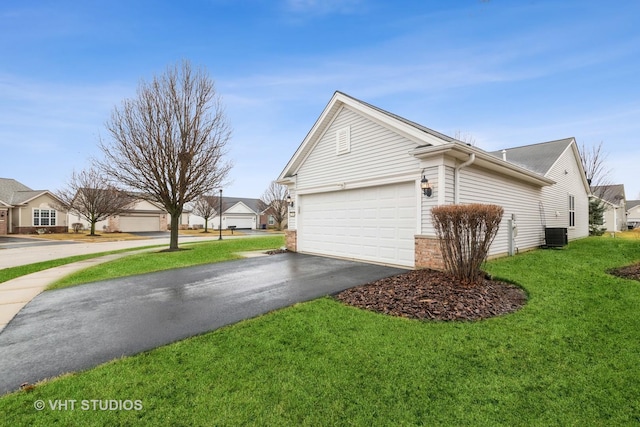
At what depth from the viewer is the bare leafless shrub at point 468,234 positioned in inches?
228

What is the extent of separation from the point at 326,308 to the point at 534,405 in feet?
9.88

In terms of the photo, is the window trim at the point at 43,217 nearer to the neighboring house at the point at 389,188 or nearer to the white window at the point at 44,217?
the white window at the point at 44,217

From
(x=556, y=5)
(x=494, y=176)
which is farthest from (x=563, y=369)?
(x=556, y=5)

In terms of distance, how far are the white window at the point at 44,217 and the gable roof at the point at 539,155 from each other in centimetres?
4569

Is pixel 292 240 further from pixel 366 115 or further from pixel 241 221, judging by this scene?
pixel 241 221

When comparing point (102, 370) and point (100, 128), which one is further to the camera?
point (100, 128)

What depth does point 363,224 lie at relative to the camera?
9.54 m

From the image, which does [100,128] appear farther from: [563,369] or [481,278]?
[563,369]

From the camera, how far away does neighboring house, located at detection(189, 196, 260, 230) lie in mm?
50500

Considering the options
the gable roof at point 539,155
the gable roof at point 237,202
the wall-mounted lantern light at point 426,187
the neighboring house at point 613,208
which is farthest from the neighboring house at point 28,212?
the neighboring house at point 613,208

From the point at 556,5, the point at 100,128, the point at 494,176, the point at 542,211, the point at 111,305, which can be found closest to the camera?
the point at 111,305

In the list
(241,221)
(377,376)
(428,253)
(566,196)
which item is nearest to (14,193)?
(241,221)

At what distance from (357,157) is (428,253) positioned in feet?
13.1

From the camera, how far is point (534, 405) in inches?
96.9
